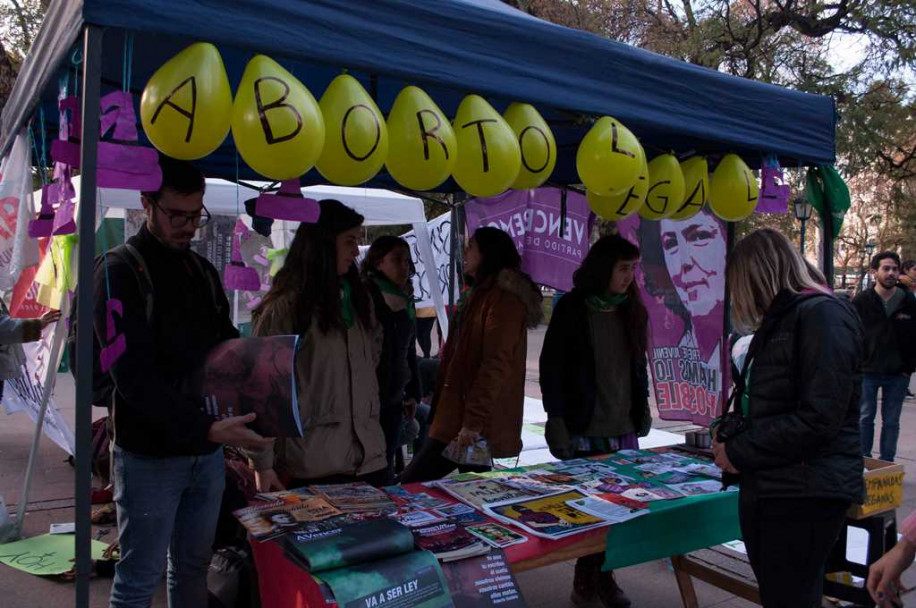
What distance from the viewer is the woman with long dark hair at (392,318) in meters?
3.35

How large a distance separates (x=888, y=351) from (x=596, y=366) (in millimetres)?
3567

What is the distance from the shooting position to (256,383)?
1900 millimetres

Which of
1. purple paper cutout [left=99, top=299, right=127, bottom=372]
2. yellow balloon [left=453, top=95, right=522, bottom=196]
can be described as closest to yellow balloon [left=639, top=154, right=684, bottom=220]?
yellow balloon [left=453, top=95, right=522, bottom=196]

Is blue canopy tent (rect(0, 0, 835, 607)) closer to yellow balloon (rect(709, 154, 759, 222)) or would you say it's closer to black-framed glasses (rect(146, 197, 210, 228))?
yellow balloon (rect(709, 154, 759, 222))

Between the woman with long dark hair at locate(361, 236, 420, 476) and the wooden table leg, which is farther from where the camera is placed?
the woman with long dark hair at locate(361, 236, 420, 476)

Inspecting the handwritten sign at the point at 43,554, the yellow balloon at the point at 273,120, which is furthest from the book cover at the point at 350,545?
the handwritten sign at the point at 43,554

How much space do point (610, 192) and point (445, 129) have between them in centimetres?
77

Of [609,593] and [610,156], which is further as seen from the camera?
[609,593]

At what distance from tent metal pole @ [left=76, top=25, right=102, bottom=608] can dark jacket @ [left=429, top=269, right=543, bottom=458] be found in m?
1.71

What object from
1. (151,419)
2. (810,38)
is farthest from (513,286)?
(810,38)

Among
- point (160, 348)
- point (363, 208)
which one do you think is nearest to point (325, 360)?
point (160, 348)

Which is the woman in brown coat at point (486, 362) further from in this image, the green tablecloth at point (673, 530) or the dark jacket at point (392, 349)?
the green tablecloth at point (673, 530)

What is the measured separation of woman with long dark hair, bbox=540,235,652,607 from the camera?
3346mm

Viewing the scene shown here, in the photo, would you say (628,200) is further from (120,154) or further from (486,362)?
(120,154)
